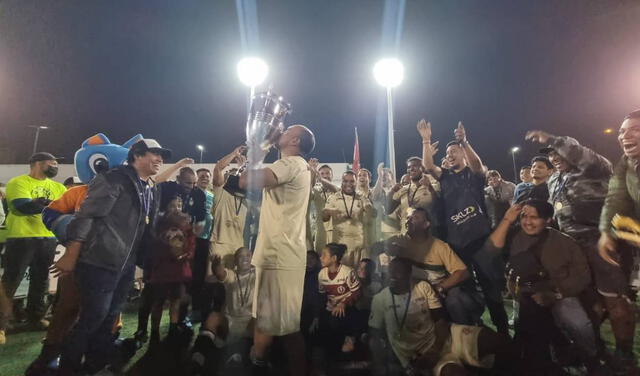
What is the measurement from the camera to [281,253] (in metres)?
2.76

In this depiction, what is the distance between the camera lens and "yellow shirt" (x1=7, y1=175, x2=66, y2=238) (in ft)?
14.7

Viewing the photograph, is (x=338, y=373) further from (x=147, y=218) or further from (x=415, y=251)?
(x=147, y=218)

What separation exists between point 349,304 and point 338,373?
0.86 meters

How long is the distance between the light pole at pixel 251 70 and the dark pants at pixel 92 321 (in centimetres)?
384

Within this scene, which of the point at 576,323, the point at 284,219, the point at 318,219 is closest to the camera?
the point at 284,219

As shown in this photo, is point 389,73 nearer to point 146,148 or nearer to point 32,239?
point 146,148

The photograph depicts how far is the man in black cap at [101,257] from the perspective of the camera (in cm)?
249

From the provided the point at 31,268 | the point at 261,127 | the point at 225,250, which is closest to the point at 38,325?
the point at 31,268

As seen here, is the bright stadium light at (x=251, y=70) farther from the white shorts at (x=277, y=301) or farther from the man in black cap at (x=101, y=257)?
the white shorts at (x=277, y=301)

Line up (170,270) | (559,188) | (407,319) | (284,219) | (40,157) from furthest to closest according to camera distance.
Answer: (40,157) → (170,270) → (559,188) → (407,319) → (284,219)

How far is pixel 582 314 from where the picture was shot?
3023 millimetres

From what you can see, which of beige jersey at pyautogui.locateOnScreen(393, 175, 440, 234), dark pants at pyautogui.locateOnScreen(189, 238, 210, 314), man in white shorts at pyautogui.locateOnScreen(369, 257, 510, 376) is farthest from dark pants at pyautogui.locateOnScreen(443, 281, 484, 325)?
dark pants at pyautogui.locateOnScreen(189, 238, 210, 314)

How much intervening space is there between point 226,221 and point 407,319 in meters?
2.98

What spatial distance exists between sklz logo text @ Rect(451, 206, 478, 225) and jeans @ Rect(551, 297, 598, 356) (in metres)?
1.20
